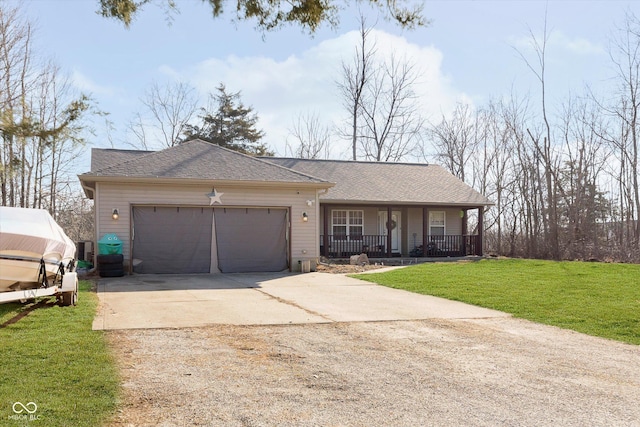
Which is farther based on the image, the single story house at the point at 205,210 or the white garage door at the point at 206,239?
the white garage door at the point at 206,239

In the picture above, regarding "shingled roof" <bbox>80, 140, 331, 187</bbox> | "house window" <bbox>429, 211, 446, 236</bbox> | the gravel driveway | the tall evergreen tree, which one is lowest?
the gravel driveway

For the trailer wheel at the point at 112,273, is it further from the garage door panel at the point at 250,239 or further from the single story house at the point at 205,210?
the garage door panel at the point at 250,239

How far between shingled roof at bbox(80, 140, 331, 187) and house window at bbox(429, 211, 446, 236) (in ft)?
26.6

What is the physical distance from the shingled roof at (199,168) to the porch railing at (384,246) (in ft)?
15.6

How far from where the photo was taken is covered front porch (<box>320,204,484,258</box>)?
2095 centimetres

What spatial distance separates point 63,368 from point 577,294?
937 centimetres

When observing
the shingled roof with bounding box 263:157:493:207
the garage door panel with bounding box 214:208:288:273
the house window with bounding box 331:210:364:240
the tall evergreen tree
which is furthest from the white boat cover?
the tall evergreen tree

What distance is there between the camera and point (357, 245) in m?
21.0

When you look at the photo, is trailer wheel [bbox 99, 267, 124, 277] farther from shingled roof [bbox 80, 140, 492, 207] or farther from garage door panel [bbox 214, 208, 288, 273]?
garage door panel [bbox 214, 208, 288, 273]

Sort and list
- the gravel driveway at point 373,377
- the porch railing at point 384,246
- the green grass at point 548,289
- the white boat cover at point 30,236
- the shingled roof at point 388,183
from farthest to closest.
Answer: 1. the shingled roof at point 388,183
2. the porch railing at point 384,246
3. the green grass at point 548,289
4. the white boat cover at point 30,236
5. the gravel driveway at point 373,377

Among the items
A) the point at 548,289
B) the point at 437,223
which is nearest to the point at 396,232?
the point at 437,223

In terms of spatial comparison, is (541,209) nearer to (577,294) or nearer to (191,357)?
(577,294)

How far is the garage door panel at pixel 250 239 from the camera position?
1588 centimetres

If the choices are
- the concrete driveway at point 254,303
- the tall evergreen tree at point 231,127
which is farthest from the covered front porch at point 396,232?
the tall evergreen tree at point 231,127
